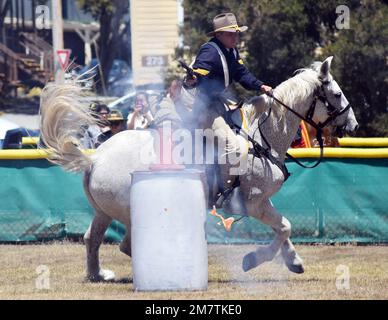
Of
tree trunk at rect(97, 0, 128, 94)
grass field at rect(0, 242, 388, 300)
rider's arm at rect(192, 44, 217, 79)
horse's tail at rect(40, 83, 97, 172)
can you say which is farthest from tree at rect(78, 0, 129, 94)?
rider's arm at rect(192, 44, 217, 79)

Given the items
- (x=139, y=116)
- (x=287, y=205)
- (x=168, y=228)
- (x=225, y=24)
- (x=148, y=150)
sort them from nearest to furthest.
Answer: (x=168, y=228) < (x=148, y=150) < (x=225, y=24) < (x=287, y=205) < (x=139, y=116)

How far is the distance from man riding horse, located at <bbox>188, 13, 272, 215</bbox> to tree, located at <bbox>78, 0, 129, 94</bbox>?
97.8 feet

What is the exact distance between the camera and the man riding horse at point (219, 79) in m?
9.38

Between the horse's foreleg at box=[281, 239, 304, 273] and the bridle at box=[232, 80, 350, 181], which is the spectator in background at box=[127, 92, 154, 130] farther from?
the horse's foreleg at box=[281, 239, 304, 273]

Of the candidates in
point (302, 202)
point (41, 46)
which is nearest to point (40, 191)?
point (302, 202)

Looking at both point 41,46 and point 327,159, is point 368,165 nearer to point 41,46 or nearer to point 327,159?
point 327,159

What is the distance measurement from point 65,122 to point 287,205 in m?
3.85

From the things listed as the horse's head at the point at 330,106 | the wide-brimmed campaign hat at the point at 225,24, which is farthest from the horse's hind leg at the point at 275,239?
the wide-brimmed campaign hat at the point at 225,24

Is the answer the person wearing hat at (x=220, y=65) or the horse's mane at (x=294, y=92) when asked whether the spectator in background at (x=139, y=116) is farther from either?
the person wearing hat at (x=220, y=65)

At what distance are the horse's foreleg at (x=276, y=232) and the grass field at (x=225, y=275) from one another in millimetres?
223

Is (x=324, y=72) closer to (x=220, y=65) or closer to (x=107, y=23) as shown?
(x=220, y=65)

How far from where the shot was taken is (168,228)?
28.3 ft

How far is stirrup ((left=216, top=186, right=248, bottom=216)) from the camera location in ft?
31.7

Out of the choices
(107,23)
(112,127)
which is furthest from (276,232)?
(107,23)
